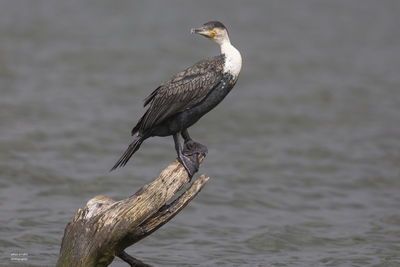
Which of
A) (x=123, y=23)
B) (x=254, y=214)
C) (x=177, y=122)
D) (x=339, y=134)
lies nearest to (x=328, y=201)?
(x=254, y=214)

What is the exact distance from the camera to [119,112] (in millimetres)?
15562

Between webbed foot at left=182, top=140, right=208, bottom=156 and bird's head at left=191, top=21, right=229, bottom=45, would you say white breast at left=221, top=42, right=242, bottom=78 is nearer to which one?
bird's head at left=191, top=21, right=229, bottom=45

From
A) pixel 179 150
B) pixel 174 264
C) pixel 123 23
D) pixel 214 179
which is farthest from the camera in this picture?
pixel 123 23

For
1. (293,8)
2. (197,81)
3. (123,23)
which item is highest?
(293,8)

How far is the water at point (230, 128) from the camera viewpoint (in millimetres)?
10273

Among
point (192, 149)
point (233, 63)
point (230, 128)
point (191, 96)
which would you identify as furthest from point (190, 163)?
point (230, 128)

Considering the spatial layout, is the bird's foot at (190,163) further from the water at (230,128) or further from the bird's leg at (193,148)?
the water at (230,128)

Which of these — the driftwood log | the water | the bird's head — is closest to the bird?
the bird's head

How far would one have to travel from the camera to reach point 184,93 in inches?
294

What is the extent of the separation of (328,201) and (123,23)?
34.5 feet

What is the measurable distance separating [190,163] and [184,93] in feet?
2.25

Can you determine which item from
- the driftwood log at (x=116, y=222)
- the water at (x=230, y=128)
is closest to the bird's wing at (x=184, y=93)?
the driftwood log at (x=116, y=222)

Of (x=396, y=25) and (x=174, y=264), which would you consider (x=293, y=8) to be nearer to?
(x=396, y=25)

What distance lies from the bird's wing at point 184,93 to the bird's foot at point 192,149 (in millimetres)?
368
